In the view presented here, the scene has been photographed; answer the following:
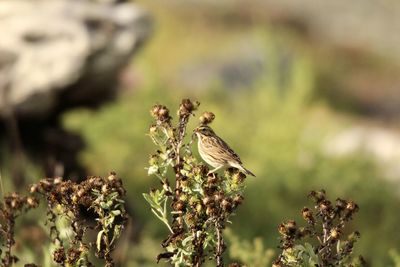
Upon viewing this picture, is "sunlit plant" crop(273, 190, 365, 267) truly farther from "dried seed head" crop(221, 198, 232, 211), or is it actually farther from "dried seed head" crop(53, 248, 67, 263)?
"dried seed head" crop(53, 248, 67, 263)

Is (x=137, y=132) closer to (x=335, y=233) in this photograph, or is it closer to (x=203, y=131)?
(x=203, y=131)

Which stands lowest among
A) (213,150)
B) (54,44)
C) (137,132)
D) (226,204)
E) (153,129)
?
(226,204)

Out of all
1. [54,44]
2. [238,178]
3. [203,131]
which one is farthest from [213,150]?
[54,44]

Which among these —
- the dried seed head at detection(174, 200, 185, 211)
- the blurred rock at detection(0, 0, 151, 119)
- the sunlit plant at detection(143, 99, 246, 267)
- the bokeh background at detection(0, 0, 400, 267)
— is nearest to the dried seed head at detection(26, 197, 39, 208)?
the sunlit plant at detection(143, 99, 246, 267)

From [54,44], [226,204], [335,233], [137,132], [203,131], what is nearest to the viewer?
[226,204]

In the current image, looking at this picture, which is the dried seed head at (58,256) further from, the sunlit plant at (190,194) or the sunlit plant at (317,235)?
the sunlit plant at (317,235)

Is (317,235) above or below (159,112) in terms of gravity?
below

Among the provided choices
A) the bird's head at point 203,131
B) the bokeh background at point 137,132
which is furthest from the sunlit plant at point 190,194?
the bokeh background at point 137,132

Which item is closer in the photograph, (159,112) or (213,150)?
(159,112)
